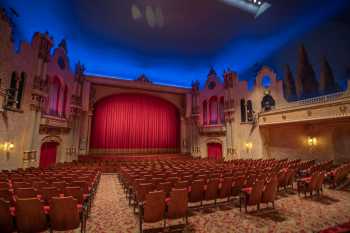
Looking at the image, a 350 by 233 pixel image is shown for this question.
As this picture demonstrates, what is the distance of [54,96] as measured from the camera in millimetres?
12984

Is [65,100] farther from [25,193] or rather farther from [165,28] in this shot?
[25,193]

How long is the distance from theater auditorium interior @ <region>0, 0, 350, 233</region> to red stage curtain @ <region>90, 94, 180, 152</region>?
13 centimetres

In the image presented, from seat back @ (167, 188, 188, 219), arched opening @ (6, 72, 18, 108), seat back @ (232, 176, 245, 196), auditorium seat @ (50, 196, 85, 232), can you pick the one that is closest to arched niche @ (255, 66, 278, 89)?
seat back @ (232, 176, 245, 196)

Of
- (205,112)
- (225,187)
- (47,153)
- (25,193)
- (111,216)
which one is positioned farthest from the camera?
(205,112)

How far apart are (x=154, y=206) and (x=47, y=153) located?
12.3m

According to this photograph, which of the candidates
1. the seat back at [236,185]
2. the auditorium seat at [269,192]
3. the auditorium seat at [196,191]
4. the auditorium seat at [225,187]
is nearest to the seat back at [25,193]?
the auditorium seat at [196,191]

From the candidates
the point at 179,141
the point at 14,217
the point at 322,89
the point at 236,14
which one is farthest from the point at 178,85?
the point at 14,217

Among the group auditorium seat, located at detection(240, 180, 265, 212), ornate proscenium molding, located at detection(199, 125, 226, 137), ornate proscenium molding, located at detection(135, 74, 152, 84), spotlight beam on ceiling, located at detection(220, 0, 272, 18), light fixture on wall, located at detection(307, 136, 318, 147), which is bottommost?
auditorium seat, located at detection(240, 180, 265, 212)

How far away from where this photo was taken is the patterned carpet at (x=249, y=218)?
3494 mm

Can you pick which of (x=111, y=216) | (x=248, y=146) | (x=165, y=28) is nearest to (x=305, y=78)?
(x=248, y=146)

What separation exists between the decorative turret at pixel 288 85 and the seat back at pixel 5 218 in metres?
16.3

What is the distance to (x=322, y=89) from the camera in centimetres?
1253

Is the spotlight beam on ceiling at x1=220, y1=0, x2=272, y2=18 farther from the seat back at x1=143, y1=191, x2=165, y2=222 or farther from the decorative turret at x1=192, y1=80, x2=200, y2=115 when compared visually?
the seat back at x1=143, y1=191, x2=165, y2=222

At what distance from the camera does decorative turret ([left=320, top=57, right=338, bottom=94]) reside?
11.7 m
